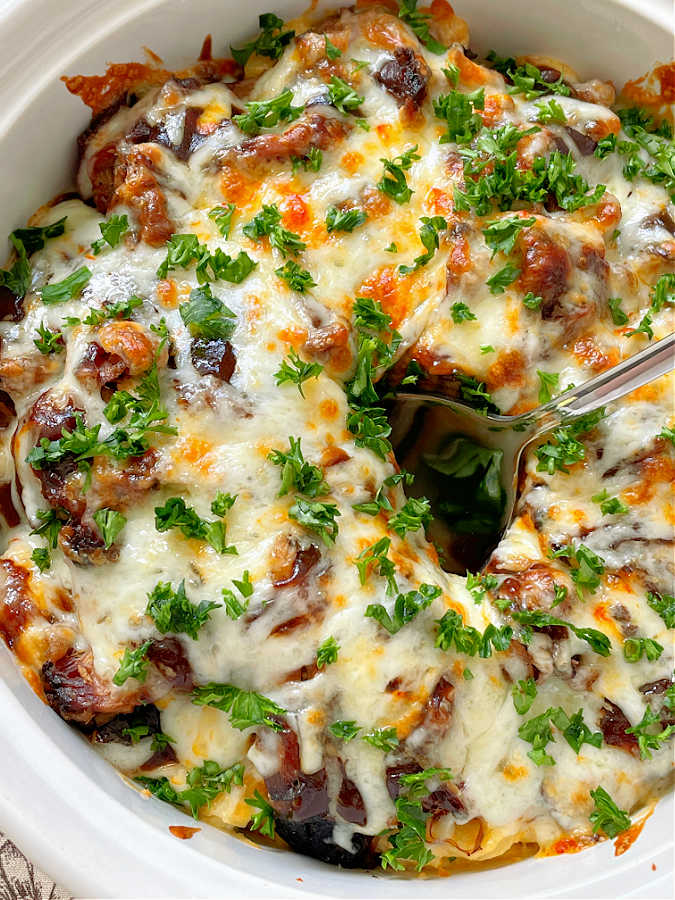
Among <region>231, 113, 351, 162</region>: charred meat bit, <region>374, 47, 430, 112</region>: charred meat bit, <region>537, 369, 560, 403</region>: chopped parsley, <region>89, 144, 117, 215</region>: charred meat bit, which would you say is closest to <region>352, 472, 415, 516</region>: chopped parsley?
<region>537, 369, 560, 403</region>: chopped parsley

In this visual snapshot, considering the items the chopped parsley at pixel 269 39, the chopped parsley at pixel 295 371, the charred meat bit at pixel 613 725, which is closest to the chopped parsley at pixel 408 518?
the chopped parsley at pixel 295 371

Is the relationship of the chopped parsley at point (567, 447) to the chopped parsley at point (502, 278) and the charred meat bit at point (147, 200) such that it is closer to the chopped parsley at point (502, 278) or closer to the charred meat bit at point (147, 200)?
the chopped parsley at point (502, 278)

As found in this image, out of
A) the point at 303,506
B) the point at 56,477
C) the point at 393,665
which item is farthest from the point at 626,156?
the point at 56,477

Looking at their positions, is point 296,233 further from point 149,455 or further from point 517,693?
point 517,693

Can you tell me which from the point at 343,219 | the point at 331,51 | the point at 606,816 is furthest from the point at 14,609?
the point at 331,51

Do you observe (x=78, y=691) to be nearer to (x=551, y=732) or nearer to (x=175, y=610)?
(x=175, y=610)

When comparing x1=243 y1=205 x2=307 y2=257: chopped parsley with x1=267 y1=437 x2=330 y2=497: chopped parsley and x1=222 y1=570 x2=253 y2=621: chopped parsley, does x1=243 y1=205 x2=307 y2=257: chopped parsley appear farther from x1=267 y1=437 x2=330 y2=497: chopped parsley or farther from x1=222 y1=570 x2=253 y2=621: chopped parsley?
x1=222 y1=570 x2=253 y2=621: chopped parsley
